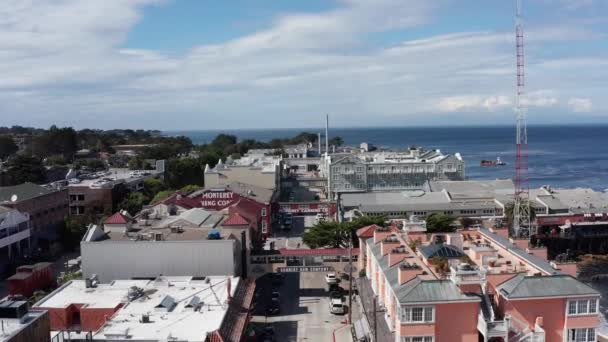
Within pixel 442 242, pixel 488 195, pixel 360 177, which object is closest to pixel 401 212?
pixel 488 195

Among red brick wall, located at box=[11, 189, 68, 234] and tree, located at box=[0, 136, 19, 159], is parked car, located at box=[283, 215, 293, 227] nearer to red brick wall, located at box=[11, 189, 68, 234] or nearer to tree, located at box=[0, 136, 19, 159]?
red brick wall, located at box=[11, 189, 68, 234]

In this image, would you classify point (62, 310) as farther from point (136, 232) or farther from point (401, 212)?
point (401, 212)

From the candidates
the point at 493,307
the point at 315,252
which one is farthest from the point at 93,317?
the point at 493,307

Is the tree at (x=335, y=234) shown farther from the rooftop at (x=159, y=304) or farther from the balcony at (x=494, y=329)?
the balcony at (x=494, y=329)

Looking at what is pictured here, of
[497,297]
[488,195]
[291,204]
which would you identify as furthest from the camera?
[291,204]

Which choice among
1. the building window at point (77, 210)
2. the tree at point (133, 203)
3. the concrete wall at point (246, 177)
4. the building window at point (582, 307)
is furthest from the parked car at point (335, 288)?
the concrete wall at point (246, 177)

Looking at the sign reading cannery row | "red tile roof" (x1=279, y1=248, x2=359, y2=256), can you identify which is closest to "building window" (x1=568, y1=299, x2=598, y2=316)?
"red tile roof" (x1=279, y1=248, x2=359, y2=256)

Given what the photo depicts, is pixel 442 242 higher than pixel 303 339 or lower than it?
higher
